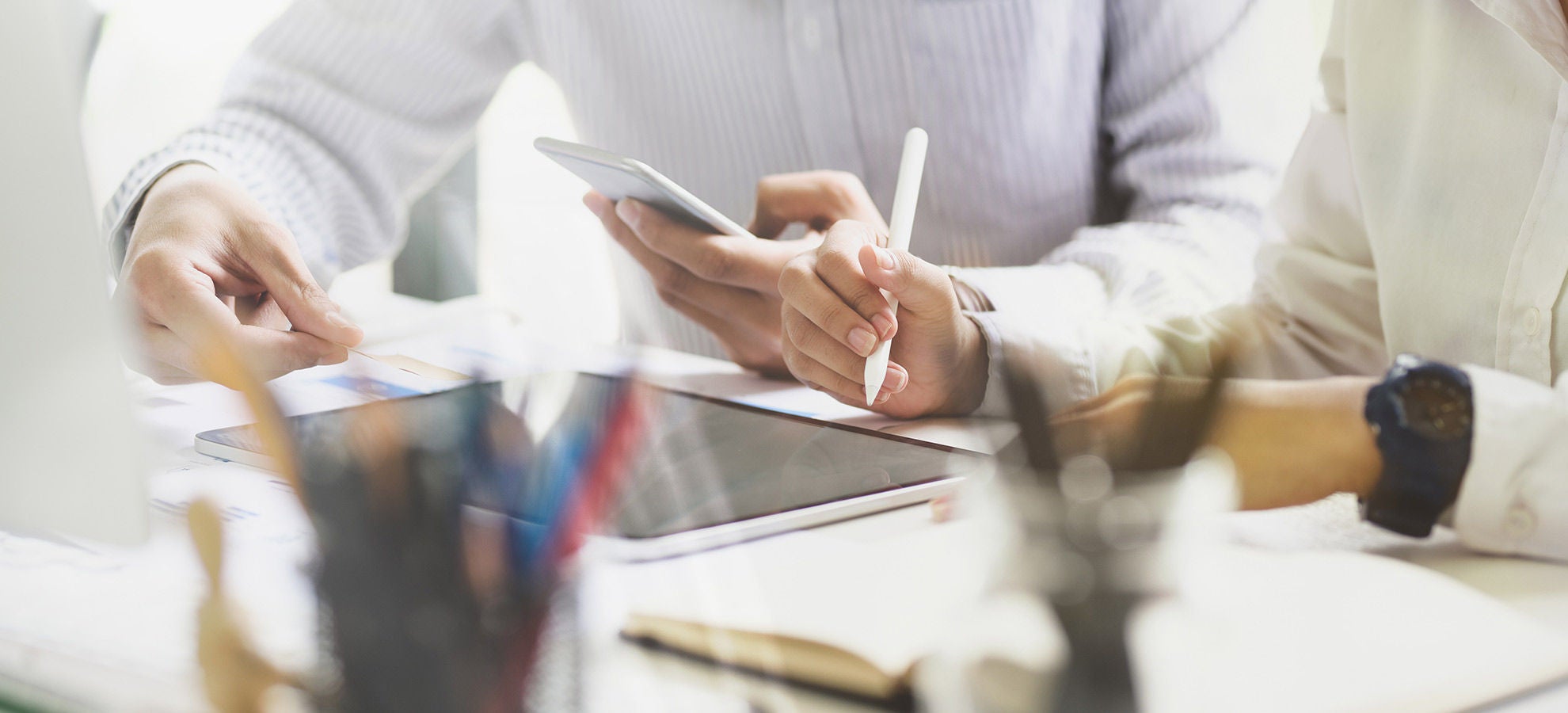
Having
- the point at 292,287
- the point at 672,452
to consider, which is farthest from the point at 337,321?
the point at 672,452

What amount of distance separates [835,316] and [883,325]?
1 cm

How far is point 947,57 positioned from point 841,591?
0.41m

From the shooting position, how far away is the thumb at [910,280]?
26cm

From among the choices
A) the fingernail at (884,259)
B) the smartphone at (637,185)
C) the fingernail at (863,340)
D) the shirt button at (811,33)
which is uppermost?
the shirt button at (811,33)

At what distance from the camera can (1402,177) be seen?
0.30 metres

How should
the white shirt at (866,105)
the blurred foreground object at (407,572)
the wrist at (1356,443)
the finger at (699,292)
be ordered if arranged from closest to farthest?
the blurred foreground object at (407,572), the wrist at (1356,443), the finger at (699,292), the white shirt at (866,105)

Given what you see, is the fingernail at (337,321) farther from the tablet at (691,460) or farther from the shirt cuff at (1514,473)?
the shirt cuff at (1514,473)

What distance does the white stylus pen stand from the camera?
0.85 feet

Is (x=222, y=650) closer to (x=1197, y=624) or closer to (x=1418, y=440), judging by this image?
(x=1197, y=624)

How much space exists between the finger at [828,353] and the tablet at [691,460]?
2cm

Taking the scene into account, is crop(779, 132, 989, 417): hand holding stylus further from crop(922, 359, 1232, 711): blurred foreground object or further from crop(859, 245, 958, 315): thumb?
crop(922, 359, 1232, 711): blurred foreground object

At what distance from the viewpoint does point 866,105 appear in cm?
49

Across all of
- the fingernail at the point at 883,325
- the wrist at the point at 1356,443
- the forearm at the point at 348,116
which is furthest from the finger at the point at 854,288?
the forearm at the point at 348,116

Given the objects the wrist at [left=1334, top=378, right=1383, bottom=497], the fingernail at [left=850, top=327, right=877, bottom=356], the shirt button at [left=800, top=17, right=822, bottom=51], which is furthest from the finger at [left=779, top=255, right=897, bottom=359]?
the shirt button at [left=800, top=17, right=822, bottom=51]
